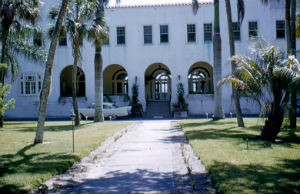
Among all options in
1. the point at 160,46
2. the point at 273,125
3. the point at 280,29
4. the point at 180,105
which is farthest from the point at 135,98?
the point at 273,125

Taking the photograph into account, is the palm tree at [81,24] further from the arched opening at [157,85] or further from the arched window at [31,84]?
the arched opening at [157,85]

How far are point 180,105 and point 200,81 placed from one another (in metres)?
6.58

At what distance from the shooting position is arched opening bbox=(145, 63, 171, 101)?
99.7 feet

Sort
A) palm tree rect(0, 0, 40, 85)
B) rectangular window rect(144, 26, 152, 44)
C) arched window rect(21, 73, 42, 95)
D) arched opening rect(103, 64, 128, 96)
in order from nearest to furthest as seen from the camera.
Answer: palm tree rect(0, 0, 40, 85), rectangular window rect(144, 26, 152, 44), arched window rect(21, 73, 42, 95), arched opening rect(103, 64, 128, 96)

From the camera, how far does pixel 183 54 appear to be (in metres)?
25.8

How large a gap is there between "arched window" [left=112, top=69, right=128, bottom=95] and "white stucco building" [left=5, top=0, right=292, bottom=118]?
4487 mm

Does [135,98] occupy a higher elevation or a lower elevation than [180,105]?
higher

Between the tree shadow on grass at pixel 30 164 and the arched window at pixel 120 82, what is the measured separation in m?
22.0

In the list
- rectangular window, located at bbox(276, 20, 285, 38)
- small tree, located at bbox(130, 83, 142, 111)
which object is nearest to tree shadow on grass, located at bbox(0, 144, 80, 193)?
small tree, located at bbox(130, 83, 142, 111)

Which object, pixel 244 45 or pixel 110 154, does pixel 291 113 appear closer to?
pixel 110 154

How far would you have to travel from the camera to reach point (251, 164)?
672 centimetres

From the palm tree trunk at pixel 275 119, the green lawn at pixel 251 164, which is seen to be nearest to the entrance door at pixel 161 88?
the green lawn at pixel 251 164

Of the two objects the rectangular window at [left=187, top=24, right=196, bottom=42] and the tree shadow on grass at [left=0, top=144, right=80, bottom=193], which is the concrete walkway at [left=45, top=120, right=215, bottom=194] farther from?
the rectangular window at [left=187, top=24, right=196, bottom=42]

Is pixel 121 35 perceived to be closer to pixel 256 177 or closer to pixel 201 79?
pixel 201 79
